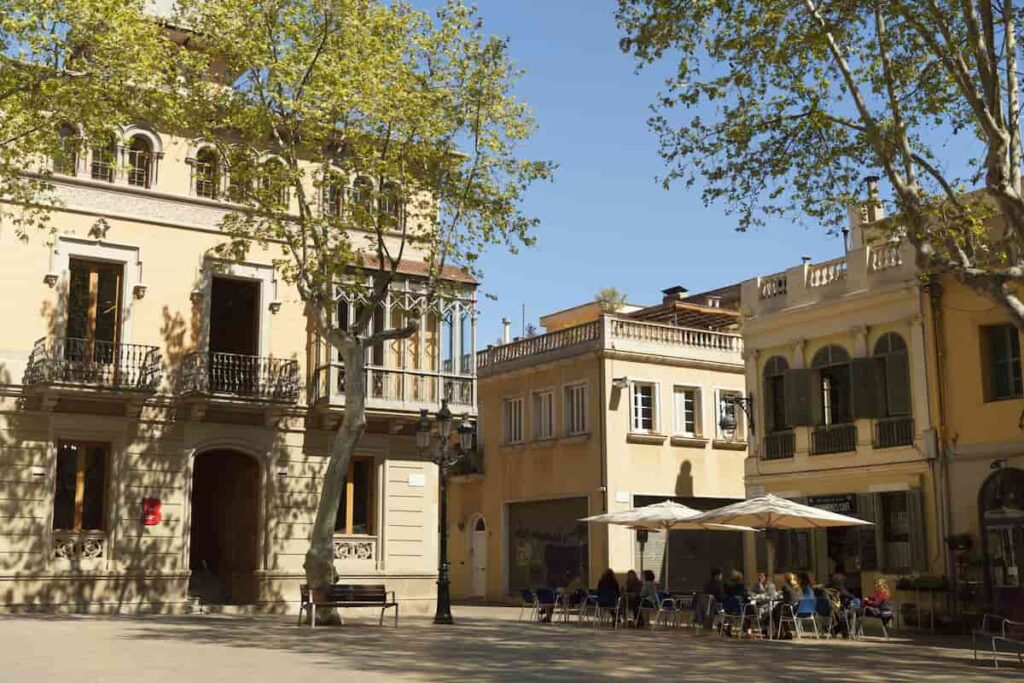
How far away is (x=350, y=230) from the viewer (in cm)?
2859

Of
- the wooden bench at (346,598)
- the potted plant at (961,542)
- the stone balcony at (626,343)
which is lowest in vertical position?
the wooden bench at (346,598)

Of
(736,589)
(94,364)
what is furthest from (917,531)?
(94,364)

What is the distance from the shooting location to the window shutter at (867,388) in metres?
26.9

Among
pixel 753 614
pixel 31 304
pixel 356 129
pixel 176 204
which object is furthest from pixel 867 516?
pixel 31 304

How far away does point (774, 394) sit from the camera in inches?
1179

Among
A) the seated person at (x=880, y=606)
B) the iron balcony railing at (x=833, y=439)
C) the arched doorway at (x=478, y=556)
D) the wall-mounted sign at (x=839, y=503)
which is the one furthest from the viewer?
the arched doorway at (x=478, y=556)

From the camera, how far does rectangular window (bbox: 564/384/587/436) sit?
119ft

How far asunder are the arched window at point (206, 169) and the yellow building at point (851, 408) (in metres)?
13.5

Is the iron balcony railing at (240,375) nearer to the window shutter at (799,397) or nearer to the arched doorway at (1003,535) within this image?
the window shutter at (799,397)

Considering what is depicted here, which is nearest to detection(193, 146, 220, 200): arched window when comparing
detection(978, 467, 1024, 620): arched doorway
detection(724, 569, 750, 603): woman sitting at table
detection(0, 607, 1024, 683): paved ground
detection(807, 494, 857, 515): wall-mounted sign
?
detection(0, 607, 1024, 683): paved ground

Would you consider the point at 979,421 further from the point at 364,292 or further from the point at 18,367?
the point at 18,367

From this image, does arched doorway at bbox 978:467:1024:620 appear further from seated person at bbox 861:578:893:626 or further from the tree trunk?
the tree trunk

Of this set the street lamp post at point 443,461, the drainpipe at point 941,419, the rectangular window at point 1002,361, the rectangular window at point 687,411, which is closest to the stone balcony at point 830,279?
the drainpipe at point 941,419

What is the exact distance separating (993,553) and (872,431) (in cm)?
394
